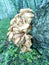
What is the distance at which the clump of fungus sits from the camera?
13.1ft

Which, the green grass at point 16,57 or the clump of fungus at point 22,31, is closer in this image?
the green grass at point 16,57

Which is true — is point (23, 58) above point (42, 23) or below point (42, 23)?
below

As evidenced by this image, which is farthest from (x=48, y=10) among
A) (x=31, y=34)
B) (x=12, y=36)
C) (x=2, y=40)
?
(x=2, y=40)

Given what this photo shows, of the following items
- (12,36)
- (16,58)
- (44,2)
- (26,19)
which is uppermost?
(44,2)

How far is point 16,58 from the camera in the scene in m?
3.95

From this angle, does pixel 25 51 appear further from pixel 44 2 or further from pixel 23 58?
pixel 44 2

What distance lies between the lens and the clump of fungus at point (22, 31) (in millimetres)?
3980

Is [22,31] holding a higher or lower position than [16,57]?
higher

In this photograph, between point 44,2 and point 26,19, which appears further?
point 26,19

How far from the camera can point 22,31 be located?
4043mm

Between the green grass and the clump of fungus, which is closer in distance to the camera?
the green grass

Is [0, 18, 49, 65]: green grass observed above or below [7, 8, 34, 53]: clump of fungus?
below

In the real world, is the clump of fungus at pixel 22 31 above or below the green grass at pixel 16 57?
above

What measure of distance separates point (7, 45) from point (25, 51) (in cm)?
47
